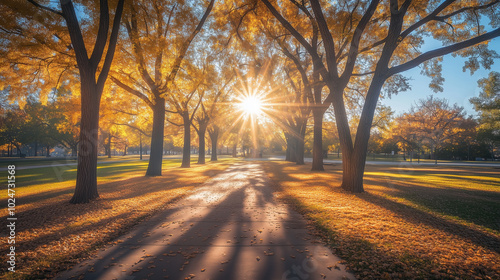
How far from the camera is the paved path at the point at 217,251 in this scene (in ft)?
10.1

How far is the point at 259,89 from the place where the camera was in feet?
73.0

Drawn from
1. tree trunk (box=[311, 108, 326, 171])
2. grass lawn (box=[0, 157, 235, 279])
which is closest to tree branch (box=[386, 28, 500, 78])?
tree trunk (box=[311, 108, 326, 171])

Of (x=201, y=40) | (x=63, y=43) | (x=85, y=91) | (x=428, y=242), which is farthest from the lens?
(x=201, y=40)

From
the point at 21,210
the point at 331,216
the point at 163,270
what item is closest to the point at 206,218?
the point at 163,270

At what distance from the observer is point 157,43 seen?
1048 cm

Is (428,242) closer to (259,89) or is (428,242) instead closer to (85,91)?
(85,91)

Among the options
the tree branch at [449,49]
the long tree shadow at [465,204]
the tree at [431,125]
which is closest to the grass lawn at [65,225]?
the long tree shadow at [465,204]

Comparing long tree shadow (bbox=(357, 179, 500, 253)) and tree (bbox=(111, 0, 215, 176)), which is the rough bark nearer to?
tree (bbox=(111, 0, 215, 176))

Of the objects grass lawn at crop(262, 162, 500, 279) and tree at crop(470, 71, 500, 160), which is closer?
grass lawn at crop(262, 162, 500, 279)

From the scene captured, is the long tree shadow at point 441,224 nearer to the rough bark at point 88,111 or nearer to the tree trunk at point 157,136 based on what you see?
the rough bark at point 88,111

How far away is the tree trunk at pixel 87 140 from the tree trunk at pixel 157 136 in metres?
6.82

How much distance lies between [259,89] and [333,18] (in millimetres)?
11781

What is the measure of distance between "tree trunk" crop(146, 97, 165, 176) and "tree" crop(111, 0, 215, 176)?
59cm

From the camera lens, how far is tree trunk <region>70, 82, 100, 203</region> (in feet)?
23.1
